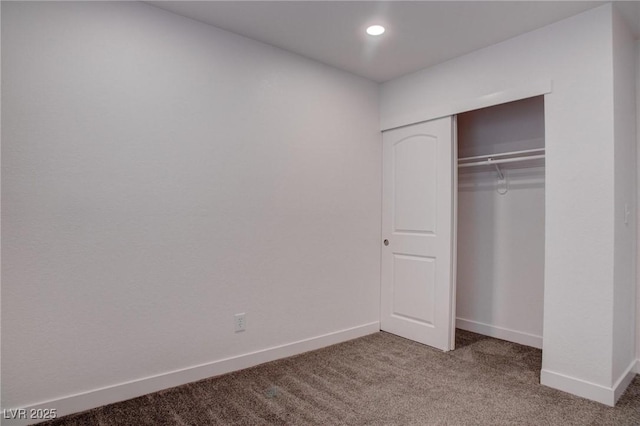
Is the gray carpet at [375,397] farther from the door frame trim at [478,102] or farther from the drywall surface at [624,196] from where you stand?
the door frame trim at [478,102]

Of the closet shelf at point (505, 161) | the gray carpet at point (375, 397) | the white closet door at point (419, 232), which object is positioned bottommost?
the gray carpet at point (375, 397)

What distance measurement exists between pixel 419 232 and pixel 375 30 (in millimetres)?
1707

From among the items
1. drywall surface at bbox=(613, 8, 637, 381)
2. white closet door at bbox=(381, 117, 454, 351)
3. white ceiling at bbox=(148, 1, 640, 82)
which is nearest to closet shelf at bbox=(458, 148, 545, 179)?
white closet door at bbox=(381, 117, 454, 351)

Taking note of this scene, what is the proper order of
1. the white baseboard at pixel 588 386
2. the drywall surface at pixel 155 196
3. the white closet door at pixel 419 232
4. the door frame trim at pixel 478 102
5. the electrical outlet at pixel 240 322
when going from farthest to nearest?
the white closet door at pixel 419 232 → the electrical outlet at pixel 240 322 → the door frame trim at pixel 478 102 → the white baseboard at pixel 588 386 → the drywall surface at pixel 155 196

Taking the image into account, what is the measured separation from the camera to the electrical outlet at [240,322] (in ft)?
9.12

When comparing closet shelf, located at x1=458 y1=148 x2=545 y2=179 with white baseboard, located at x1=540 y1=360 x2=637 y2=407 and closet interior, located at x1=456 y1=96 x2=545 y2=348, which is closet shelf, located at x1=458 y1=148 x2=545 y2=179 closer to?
closet interior, located at x1=456 y1=96 x2=545 y2=348

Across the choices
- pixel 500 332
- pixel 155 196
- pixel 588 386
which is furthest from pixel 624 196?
pixel 155 196

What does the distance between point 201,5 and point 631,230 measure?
127 inches

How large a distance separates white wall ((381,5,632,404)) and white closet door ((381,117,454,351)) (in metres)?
0.76

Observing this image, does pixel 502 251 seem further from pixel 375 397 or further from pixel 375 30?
pixel 375 30

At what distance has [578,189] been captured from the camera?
244 centimetres

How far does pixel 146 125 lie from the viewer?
2.40 m

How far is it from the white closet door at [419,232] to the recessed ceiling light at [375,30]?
0.95 m

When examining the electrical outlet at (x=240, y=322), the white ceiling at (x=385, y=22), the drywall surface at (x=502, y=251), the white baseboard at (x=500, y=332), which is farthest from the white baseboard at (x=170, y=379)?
the white ceiling at (x=385, y=22)
